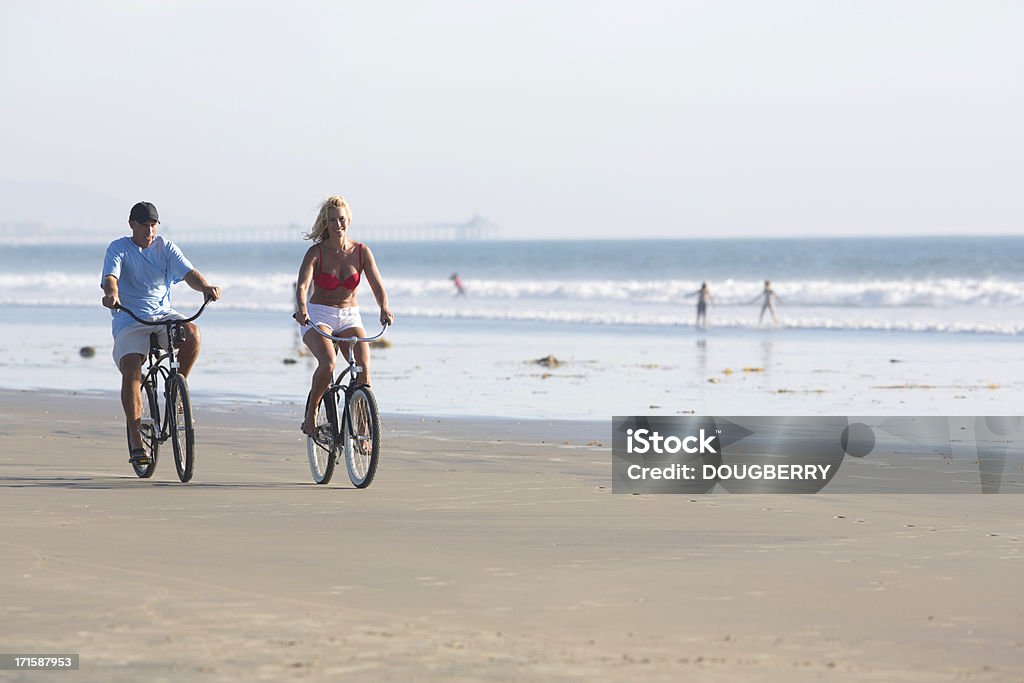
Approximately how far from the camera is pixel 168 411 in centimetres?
886

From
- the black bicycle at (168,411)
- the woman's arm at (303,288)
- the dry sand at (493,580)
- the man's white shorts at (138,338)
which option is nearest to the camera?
the dry sand at (493,580)

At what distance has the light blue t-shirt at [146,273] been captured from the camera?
28.5 feet

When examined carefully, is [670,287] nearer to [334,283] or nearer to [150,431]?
[150,431]

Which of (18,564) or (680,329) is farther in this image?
(680,329)

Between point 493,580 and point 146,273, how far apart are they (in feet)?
12.7

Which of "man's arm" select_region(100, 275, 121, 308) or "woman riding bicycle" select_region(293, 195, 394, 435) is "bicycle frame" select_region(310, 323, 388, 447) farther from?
"man's arm" select_region(100, 275, 121, 308)

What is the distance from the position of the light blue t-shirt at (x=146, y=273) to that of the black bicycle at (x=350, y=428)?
1030 millimetres

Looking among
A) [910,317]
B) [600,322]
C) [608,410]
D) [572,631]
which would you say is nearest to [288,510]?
[572,631]

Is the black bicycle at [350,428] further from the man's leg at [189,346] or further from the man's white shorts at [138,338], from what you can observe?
the man's white shorts at [138,338]

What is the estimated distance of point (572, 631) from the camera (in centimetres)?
503

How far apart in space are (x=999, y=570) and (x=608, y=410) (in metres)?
8.04

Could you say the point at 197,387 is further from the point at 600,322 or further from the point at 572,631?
the point at 600,322

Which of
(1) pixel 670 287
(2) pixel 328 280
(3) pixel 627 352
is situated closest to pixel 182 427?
(2) pixel 328 280

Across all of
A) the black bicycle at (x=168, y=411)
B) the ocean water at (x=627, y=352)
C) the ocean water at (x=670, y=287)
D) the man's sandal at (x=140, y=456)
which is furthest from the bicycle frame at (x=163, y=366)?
the ocean water at (x=670, y=287)
